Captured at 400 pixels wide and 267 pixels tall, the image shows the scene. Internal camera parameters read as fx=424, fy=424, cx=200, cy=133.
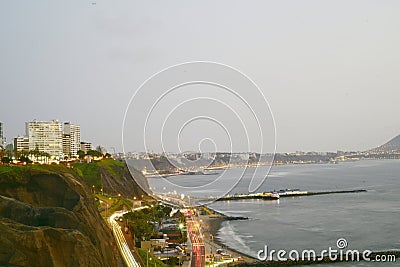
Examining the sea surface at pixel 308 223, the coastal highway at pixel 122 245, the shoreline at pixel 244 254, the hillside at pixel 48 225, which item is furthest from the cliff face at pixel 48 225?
the shoreline at pixel 244 254

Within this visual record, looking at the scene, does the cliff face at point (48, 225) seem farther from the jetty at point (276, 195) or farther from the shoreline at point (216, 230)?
the jetty at point (276, 195)

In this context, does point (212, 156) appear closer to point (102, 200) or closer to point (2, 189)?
point (2, 189)

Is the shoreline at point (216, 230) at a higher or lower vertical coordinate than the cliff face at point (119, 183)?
lower

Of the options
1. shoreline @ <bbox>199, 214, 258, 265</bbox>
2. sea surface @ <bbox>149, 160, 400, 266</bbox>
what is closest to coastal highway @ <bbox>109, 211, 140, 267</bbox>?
sea surface @ <bbox>149, 160, 400, 266</bbox>

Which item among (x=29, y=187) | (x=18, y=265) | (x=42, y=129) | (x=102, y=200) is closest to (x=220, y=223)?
(x=102, y=200)

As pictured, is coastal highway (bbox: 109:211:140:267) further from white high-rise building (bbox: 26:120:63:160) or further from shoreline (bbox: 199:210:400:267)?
white high-rise building (bbox: 26:120:63:160)

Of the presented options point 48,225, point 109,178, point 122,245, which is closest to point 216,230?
point 109,178
